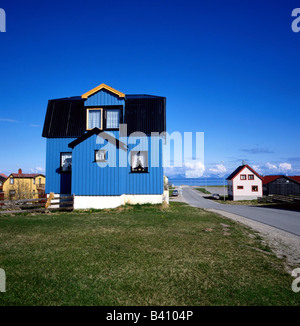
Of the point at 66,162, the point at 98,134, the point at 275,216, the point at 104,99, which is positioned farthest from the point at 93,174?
the point at 275,216

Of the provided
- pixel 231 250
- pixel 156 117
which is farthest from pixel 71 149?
pixel 231 250

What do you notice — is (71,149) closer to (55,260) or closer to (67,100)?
(67,100)

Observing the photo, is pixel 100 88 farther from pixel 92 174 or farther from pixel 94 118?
pixel 92 174

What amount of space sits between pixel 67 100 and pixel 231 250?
19444 millimetres

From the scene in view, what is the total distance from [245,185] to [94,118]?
1644 inches

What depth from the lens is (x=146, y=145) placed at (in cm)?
1964

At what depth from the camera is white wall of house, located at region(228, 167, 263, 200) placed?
51.5 m

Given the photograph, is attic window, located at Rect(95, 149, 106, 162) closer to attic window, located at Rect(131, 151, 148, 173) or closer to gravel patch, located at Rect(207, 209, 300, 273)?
attic window, located at Rect(131, 151, 148, 173)

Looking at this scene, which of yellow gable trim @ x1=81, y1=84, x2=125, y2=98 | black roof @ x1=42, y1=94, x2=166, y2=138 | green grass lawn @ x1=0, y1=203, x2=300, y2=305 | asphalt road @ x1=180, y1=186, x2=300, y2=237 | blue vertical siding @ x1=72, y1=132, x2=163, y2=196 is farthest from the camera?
black roof @ x1=42, y1=94, x2=166, y2=138

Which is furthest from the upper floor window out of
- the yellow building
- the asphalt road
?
the yellow building

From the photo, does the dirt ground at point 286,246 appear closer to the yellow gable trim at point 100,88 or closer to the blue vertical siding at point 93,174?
the blue vertical siding at point 93,174

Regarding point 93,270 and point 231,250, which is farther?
point 231,250

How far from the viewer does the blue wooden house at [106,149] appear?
18.0 metres

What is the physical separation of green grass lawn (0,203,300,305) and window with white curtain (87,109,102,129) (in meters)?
11.5
